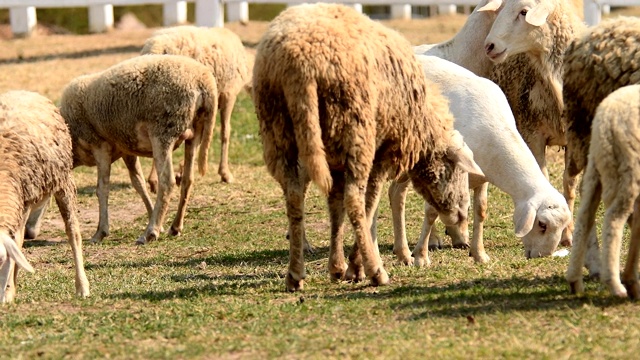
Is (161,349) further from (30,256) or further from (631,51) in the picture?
(30,256)

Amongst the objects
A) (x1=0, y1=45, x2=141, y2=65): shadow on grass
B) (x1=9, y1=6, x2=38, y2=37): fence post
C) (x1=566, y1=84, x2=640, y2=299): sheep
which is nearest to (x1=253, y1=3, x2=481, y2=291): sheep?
(x1=566, y1=84, x2=640, y2=299): sheep

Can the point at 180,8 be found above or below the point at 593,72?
below

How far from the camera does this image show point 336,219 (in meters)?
7.61

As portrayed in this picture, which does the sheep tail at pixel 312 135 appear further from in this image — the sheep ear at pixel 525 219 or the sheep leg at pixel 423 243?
the sheep leg at pixel 423 243

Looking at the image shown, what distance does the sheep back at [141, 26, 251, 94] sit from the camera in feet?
43.6

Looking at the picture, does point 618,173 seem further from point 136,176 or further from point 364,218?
point 136,176

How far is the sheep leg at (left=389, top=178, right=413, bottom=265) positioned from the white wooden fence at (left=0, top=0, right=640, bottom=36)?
7.77m

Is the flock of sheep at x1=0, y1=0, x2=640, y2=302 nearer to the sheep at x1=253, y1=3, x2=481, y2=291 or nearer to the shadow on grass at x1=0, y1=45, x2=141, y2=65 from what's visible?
the sheep at x1=253, y1=3, x2=481, y2=291

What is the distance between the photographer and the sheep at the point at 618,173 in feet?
20.4

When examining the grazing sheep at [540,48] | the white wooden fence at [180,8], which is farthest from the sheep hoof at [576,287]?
the white wooden fence at [180,8]

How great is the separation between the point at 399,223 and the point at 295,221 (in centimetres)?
209

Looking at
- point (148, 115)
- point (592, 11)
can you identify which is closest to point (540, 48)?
point (148, 115)

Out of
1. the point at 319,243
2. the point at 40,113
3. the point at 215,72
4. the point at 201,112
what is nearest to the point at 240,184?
the point at 215,72

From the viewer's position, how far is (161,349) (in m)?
5.96
